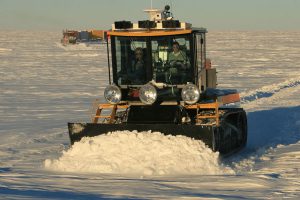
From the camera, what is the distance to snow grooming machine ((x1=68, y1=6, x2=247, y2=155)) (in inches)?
369

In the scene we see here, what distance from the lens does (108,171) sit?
Result: 798 cm

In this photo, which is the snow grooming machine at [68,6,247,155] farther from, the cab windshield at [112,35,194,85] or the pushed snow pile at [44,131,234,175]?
the pushed snow pile at [44,131,234,175]

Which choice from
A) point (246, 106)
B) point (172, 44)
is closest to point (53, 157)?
point (172, 44)

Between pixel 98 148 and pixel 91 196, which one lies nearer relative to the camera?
pixel 91 196

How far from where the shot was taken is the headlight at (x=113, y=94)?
9.68 metres

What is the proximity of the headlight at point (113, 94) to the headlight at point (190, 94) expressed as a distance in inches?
38.7

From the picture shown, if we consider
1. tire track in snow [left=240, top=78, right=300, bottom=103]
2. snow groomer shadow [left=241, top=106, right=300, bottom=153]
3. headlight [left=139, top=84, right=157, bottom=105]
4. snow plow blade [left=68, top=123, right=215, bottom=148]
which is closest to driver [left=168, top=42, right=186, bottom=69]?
headlight [left=139, top=84, right=157, bottom=105]

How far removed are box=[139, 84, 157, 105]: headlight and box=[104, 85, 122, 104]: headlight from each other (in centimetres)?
36

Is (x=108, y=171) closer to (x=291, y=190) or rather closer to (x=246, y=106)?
(x=291, y=190)

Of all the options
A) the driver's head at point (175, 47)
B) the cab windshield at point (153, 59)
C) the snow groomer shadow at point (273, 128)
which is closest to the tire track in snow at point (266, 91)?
the snow groomer shadow at point (273, 128)

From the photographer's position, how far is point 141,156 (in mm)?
8164

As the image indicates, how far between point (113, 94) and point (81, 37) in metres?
56.1

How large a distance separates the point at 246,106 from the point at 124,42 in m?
7.26

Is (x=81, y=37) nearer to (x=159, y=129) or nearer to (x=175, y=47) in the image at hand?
(x=175, y=47)
